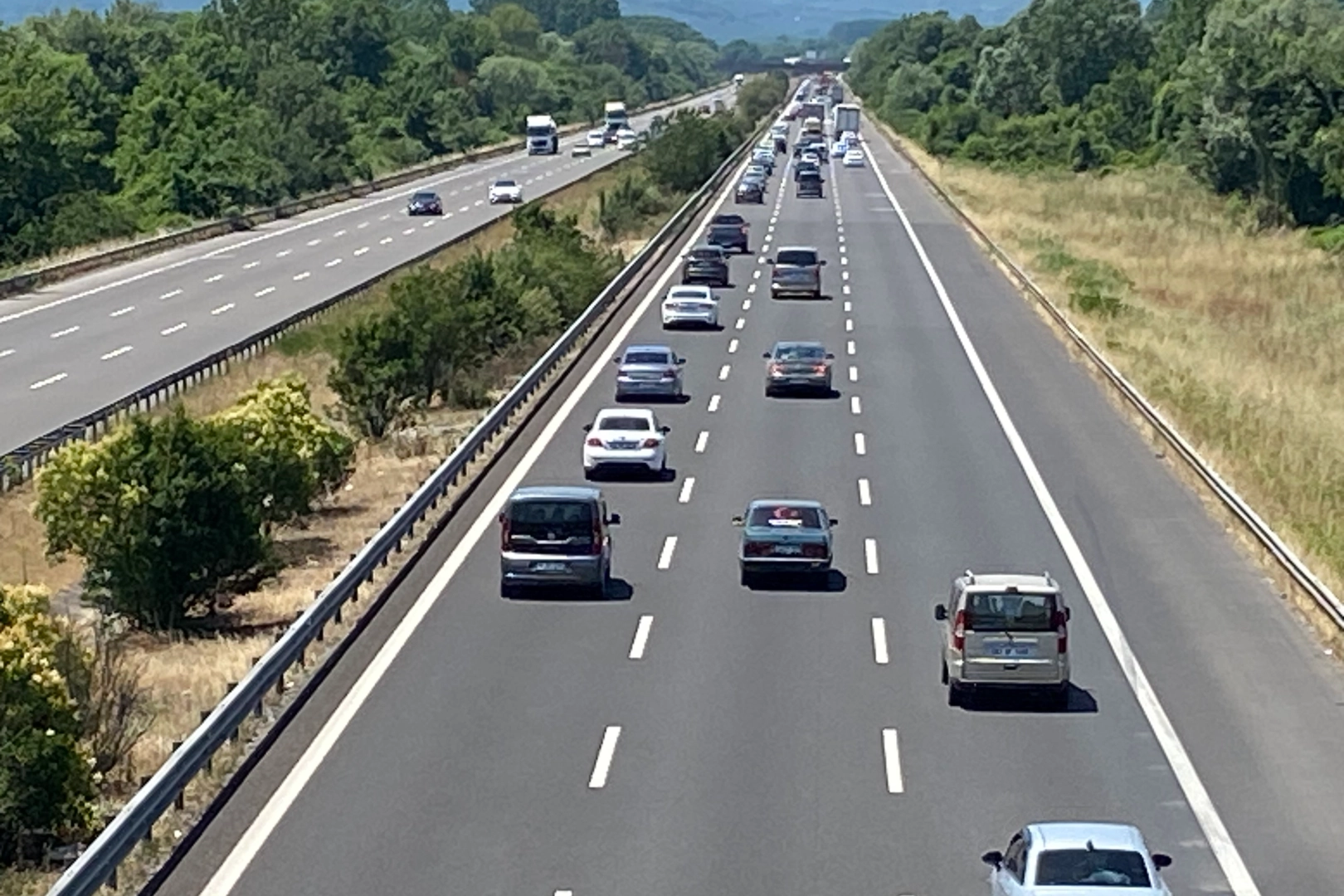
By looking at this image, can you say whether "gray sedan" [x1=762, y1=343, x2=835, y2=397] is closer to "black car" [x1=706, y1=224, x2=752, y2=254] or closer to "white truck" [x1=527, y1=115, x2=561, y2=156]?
"black car" [x1=706, y1=224, x2=752, y2=254]

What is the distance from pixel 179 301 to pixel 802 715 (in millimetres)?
56078

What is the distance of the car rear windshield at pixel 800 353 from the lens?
5441 centimetres

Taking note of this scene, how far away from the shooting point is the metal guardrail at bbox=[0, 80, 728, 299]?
3337 inches

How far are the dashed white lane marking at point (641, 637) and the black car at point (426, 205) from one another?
3455 inches

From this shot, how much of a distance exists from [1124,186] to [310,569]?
108 meters

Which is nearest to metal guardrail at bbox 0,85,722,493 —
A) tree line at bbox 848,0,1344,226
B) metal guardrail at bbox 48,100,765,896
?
metal guardrail at bbox 48,100,765,896

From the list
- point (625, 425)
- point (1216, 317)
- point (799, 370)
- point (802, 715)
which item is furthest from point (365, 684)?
point (1216, 317)

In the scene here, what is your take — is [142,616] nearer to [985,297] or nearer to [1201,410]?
[1201,410]

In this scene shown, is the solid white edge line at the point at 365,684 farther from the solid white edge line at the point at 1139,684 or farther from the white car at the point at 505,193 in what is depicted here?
the white car at the point at 505,193

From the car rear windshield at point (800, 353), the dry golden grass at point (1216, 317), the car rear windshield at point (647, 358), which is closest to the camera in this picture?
the dry golden grass at point (1216, 317)

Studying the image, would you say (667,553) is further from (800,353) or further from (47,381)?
(47,381)

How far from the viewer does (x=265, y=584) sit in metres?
37.3

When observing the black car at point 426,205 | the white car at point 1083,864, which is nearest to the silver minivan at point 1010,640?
the white car at point 1083,864

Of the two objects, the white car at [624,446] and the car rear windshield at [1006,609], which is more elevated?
the car rear windshield at [1006,609]
